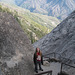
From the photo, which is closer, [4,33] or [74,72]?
[4,33]

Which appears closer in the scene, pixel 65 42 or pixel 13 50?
pixel 13 50

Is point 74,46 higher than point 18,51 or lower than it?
lower

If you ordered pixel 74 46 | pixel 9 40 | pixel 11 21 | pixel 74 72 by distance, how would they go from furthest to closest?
pixel 74 46 → pixel 74 72 → pixel 11 21 → pixel 9 40

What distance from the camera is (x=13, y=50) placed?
21.9ft

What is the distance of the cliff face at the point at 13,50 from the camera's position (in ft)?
19.5

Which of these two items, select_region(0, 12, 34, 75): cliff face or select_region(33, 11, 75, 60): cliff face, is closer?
select_region(0, 12, 34, 75): cliff face

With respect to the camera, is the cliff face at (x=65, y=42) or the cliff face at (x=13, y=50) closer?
the cliff face at (x=13, y=50)

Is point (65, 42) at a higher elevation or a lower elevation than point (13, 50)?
lower

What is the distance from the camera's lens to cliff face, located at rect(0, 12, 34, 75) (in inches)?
235

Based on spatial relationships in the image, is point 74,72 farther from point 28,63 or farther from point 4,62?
point 4,62

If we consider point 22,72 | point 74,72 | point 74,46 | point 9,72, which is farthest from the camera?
point 74,46

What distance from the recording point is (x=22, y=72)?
6344 millimetres

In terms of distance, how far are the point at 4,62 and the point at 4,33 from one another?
5.86 ft

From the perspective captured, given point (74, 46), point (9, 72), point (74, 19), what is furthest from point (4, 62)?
point (74, 19)
